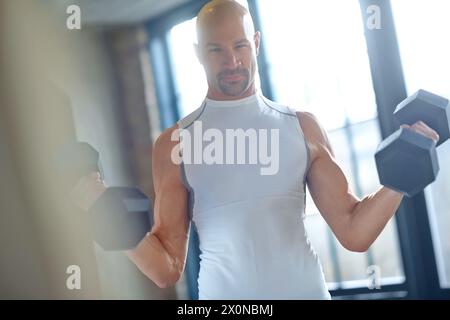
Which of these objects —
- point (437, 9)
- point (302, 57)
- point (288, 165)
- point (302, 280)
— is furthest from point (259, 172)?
point (437, 9)

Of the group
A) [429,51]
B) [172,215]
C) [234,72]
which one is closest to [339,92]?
[429,51]

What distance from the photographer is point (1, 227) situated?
1571 mm

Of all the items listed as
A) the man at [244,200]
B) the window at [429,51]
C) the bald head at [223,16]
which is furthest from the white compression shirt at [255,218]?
the window at [429,51]

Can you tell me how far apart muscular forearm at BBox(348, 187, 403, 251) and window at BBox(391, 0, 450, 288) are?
22 centimetres

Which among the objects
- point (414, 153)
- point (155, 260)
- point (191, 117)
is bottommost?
point (155, 260)

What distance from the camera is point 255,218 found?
1.14 meters

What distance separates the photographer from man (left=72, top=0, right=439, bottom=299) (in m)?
1.12

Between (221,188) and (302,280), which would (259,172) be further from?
(302,280)

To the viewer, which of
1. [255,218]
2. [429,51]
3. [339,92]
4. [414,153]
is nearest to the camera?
[414,153]

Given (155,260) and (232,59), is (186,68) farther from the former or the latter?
(155,260)

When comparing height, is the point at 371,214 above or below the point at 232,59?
below

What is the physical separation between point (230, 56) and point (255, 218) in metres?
0.27

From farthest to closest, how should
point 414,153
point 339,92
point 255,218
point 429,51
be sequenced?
point 339,92 → point 429,51 → point 255,218 → point 414,153
